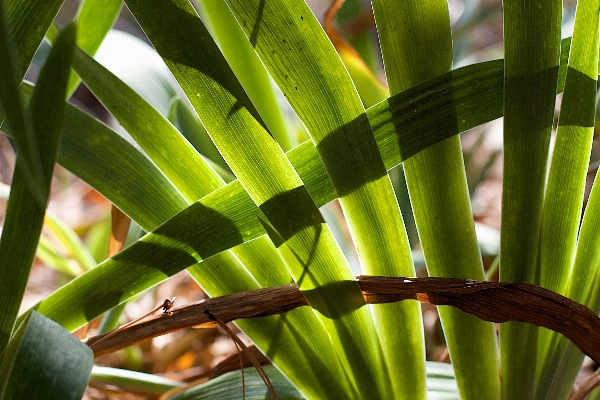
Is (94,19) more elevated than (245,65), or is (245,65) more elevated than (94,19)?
(245,65)

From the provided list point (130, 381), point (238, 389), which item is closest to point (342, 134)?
point (238, 389)

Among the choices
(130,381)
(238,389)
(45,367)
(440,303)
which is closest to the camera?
(45,367)

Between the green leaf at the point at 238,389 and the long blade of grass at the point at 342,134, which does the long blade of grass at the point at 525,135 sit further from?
the green leaf at the point at 238,389

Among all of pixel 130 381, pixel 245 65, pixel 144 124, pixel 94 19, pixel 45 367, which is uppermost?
pixel 245 65

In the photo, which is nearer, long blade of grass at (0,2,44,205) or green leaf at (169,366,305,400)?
long blade of grass at (0,2,44,205)

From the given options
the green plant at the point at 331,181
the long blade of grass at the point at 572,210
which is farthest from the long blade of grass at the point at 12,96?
the long blade of grass at the point at 572,210

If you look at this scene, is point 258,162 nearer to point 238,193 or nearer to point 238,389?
point 238,193

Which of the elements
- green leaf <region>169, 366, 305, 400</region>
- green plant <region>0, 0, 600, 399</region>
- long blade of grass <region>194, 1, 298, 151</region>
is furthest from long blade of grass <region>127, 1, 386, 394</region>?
long blade of grass <region>194, 1, 298, 151</region>

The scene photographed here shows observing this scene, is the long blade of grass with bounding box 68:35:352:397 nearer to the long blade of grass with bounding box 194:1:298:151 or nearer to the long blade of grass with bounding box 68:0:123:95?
the long blade of grass with bounding box 68:0:123:95
